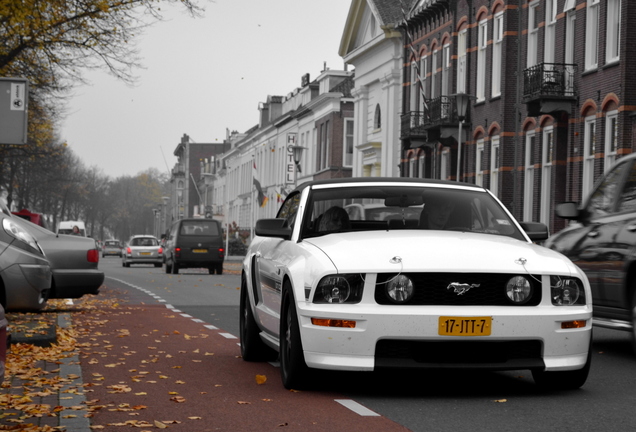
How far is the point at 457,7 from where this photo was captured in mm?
42531

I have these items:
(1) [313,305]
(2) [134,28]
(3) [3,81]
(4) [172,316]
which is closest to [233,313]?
(4) [172,316]

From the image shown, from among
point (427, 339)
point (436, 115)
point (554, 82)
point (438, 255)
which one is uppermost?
point (436, 115)

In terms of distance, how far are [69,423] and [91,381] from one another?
85.4 inches

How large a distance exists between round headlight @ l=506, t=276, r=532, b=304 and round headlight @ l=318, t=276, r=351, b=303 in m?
1.08

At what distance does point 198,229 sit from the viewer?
4088 centimetres

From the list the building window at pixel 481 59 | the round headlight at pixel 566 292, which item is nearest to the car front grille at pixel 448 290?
the round headlight at pixel 566 292

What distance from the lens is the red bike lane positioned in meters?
6.86

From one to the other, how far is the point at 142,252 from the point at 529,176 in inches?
969

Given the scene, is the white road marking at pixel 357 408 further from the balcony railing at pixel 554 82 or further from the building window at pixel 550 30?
the building window at pixel 550 30

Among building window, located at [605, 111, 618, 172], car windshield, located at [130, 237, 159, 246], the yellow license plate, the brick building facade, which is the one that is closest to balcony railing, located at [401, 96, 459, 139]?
the brick building facade

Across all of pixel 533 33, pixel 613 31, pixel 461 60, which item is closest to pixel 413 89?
pixel 461 60

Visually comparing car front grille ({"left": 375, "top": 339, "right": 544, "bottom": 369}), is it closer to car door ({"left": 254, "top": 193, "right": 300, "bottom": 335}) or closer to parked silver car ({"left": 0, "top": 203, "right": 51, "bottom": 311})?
car door ({"left": 254, "top": 193, "right": 300, "bottom": 335})

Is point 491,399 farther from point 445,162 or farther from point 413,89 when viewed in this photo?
point 413,89

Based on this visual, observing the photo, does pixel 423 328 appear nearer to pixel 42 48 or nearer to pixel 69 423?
pixel 69 423
